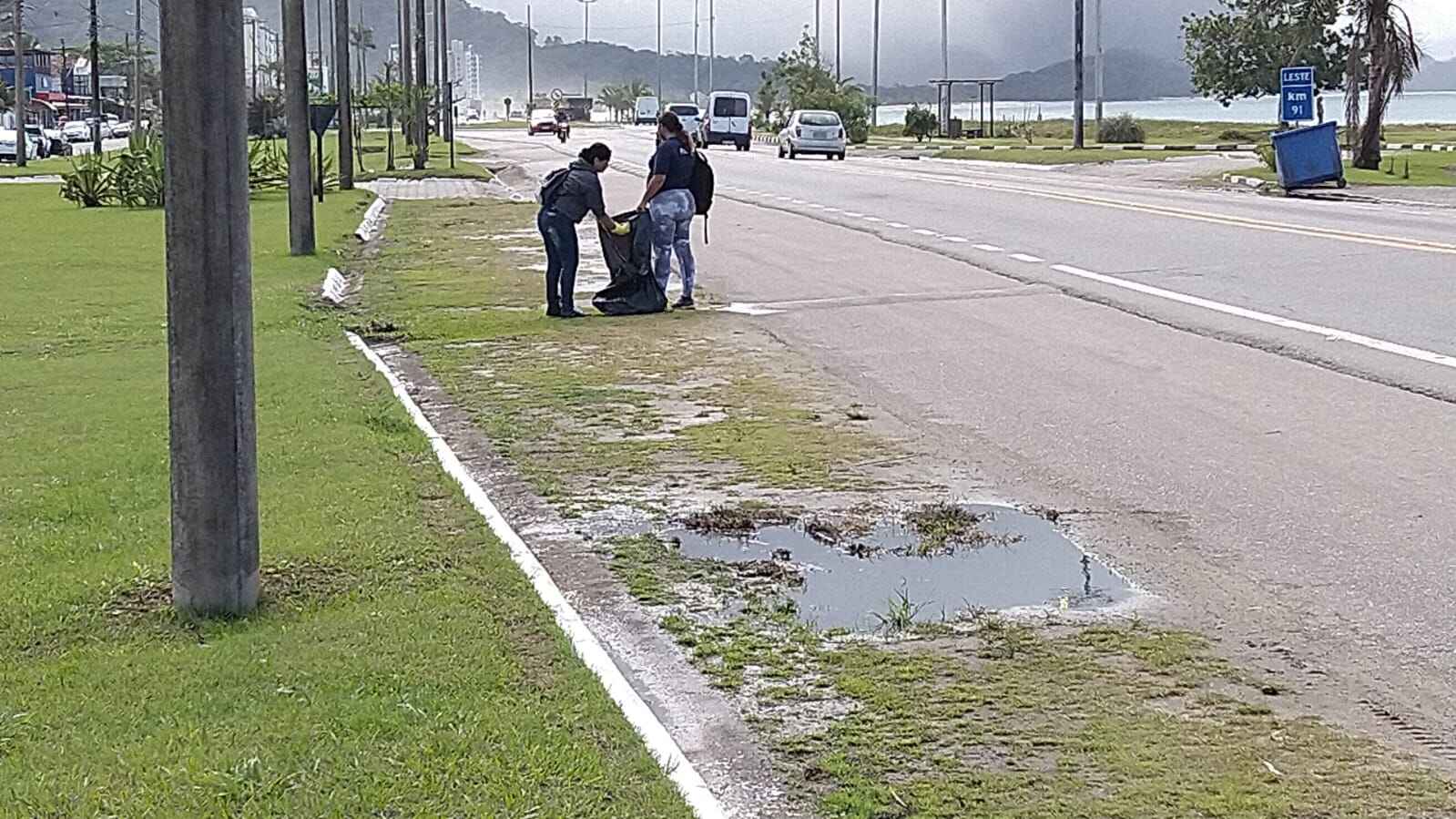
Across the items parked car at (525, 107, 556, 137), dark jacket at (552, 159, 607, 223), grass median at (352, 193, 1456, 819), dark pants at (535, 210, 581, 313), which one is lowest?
grass median at (352, 193, 1456, 819)

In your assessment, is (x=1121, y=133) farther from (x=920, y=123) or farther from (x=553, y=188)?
(x=553, y=188)

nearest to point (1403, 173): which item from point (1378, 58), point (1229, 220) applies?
point (1378, 58)

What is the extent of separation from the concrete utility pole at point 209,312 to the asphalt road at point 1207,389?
310 centimetres

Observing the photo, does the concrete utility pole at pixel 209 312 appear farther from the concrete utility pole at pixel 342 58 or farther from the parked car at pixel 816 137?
the parked car at pixel 816 137

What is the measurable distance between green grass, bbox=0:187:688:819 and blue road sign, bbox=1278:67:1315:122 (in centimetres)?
3312

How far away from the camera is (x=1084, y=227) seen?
23.0 m

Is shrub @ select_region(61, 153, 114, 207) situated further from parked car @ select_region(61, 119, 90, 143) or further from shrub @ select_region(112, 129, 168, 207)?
parked car @ select_region(61, 119, 90, 143)

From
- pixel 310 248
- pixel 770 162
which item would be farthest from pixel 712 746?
pixel 770 162

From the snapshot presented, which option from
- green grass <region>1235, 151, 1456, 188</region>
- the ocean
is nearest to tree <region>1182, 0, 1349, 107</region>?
the ocean

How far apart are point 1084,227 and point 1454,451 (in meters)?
14.5

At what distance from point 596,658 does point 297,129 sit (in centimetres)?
1808

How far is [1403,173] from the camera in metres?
38.0

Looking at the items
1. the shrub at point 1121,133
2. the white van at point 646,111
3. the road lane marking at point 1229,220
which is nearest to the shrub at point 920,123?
the shrub at point 1121,133

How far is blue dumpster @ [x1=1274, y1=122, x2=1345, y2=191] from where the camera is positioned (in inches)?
1341
